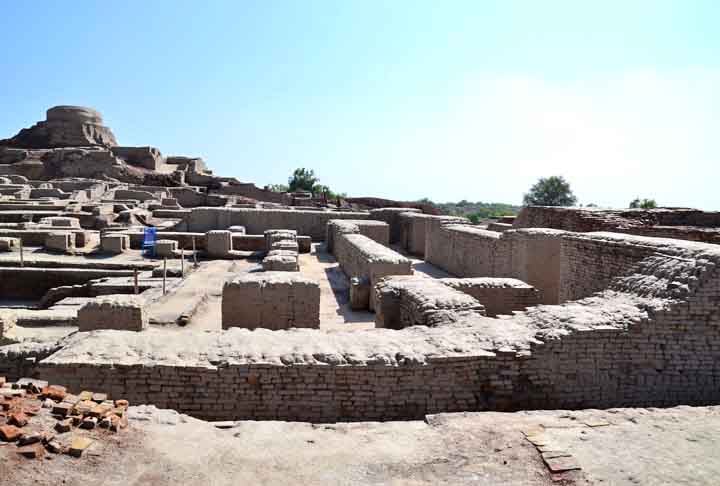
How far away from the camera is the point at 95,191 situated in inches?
1184

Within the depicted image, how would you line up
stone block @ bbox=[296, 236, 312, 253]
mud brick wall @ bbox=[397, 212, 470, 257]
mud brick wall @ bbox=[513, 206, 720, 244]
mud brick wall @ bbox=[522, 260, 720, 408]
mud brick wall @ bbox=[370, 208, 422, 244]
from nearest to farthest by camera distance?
mud brick wall @ bbox=[522, 260, 720, 408]
mud brick wall @ bbox=[513, 206, 720, 244]
stone block @ bbox=[296, 236, 312, 253]
mud brick wall @ bbox=[397, 212, 470, 257]
mud brick wall @ bbox=[370, 208, 422, 244]

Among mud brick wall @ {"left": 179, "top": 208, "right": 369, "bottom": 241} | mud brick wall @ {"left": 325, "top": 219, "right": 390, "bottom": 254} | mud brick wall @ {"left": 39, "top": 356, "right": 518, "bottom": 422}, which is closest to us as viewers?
mud brick wall @ {"left": 39, "top": 356, "right": 518, "bottom": 422}

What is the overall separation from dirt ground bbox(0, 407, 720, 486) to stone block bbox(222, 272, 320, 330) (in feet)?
11.7

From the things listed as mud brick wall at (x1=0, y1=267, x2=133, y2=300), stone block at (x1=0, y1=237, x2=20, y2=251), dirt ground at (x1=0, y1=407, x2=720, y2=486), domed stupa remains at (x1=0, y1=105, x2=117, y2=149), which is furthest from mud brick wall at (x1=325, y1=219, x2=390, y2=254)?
domed stupa remains at (x1=0, y1=105, x2=117, y2=149)

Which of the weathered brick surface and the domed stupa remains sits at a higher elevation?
the domed stupa remains

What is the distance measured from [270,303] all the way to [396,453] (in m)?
4.35

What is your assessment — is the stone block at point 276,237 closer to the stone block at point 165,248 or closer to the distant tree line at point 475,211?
the stone block at point 165,248

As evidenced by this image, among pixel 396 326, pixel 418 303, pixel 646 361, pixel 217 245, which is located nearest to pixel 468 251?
pixel 396 326

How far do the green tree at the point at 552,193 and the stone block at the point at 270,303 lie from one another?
5418cm

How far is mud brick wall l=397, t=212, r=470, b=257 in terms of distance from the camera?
62.8 ft

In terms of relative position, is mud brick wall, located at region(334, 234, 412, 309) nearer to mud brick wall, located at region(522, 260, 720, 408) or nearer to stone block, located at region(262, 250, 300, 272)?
stone block, located at region(262, 250, 300, 272)

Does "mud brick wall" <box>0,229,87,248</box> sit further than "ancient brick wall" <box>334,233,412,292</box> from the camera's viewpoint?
Yes

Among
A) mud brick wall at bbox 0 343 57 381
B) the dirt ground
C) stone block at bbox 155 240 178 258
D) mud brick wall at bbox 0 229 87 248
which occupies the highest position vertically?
mud brick wall at bbox 0 229 87 248

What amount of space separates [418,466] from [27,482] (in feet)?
7.94
